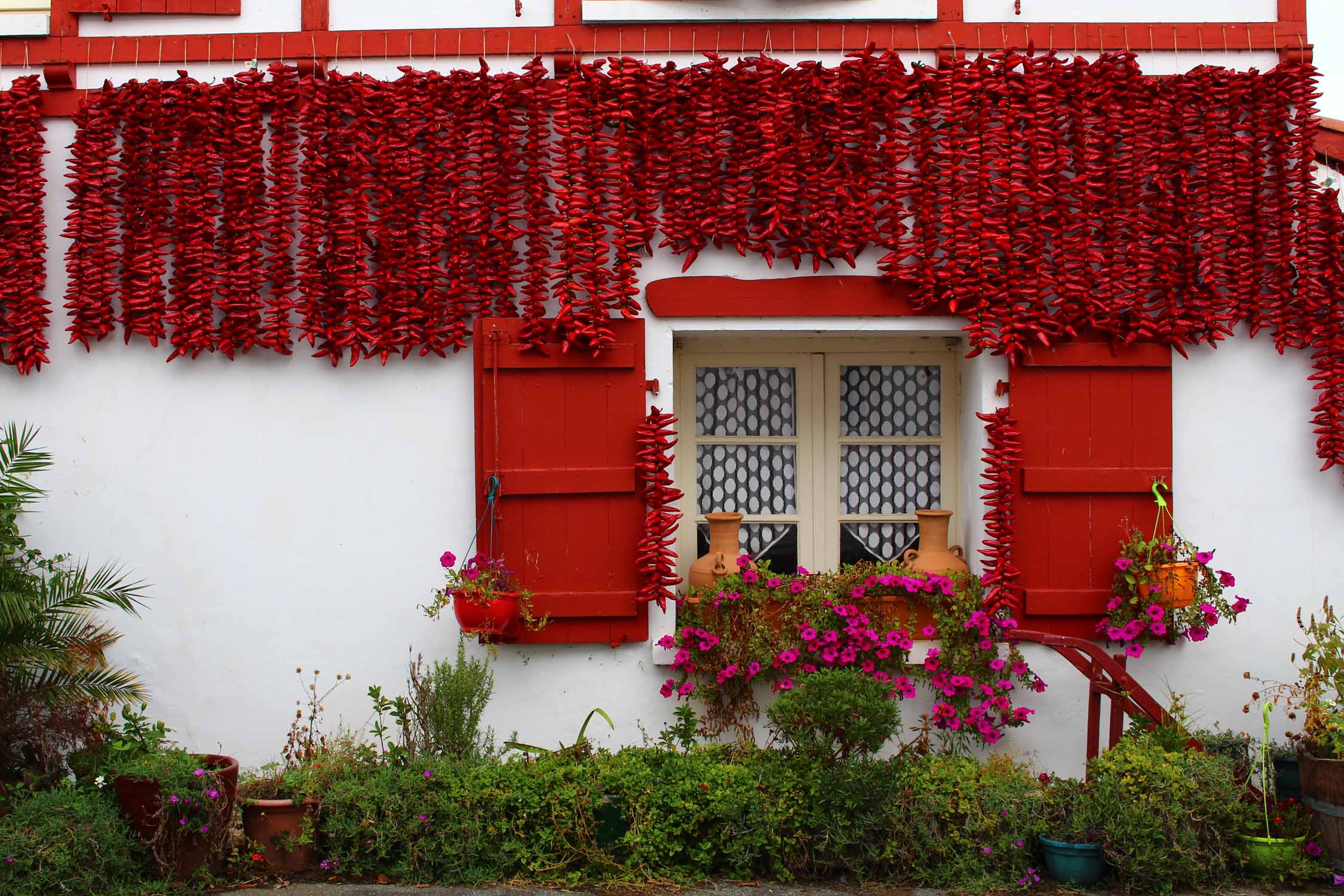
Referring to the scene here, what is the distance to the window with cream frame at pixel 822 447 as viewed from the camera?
6.14m

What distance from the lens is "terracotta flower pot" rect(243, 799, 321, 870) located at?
4.97m

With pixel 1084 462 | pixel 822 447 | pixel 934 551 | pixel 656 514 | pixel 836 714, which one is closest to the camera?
pixel 836 714

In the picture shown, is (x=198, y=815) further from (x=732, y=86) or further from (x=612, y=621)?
(x=732, y=86)

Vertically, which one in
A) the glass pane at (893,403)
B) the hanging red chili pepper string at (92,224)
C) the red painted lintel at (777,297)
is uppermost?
the hanging red chili pepper string at (92,224)

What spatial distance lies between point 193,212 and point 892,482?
12.1 ft

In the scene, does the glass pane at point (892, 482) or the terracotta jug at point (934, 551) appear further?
the glass pane at point (892, 482)

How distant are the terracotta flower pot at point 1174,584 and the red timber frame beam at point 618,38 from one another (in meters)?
2.50

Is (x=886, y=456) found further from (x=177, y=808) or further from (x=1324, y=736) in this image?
(x=177, y=808)

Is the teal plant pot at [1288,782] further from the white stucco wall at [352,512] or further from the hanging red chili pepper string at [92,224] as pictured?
the hanging red chili pepper string at [92,224]

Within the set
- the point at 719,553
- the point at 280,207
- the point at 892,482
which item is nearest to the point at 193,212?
the point at 280,207

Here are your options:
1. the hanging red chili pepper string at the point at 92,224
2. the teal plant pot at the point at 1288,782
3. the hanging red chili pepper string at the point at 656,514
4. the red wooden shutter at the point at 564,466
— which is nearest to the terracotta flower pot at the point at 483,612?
the red wooden shutter at the point at 564,466

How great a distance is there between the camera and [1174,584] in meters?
5.34

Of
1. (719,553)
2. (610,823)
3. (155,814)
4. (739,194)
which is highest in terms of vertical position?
(739,194)

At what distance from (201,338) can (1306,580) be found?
5.40 m
